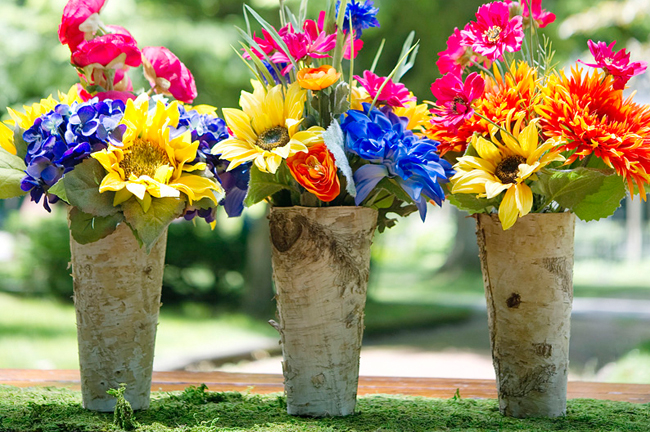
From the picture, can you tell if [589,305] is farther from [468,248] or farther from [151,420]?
[151,420]

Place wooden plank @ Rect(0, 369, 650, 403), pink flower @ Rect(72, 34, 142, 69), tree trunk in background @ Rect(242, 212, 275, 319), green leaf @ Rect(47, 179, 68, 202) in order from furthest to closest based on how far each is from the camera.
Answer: tree trunk in background @ Rect(242, 212, 275, 319)
wooden plank @ Rect(0, 369, 650, 403)
pink flower @ Rect(72, 34, 142, 69)
green leaf @ Rect(47, 179, 68, 202)

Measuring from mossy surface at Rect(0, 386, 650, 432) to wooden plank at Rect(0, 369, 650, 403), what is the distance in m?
0.08

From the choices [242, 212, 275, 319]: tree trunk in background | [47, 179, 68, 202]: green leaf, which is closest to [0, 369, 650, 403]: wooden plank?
[47, 179, 68, 202]: green leaf

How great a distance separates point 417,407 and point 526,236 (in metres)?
0.30

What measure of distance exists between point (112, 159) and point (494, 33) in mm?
508

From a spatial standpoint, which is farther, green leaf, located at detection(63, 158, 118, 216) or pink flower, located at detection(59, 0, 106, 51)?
pink flower, located at detection(59, 0, 106, 51)

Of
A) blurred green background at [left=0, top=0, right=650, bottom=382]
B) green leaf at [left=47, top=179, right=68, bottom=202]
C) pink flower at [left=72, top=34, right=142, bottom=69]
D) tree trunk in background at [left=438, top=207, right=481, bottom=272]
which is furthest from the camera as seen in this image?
tree trunk in background at [left=438, top=207, right=481, bottom=272]

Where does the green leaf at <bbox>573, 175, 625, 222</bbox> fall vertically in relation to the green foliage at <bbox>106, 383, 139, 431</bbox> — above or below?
above

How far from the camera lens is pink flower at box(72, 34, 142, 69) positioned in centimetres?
88

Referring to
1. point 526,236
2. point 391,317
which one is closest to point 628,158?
point 526,236

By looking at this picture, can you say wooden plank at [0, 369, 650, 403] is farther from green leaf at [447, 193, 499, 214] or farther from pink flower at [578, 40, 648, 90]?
pink flower at [578, 40, 648, 90]

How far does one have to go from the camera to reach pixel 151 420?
867 mm

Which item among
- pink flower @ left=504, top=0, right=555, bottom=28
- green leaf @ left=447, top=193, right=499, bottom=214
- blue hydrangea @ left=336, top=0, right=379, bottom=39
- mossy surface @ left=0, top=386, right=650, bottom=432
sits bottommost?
mossy surface @ left=0, top=386, right=650, bottom=432

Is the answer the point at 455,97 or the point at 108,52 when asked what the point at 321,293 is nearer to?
the point at 455,97
